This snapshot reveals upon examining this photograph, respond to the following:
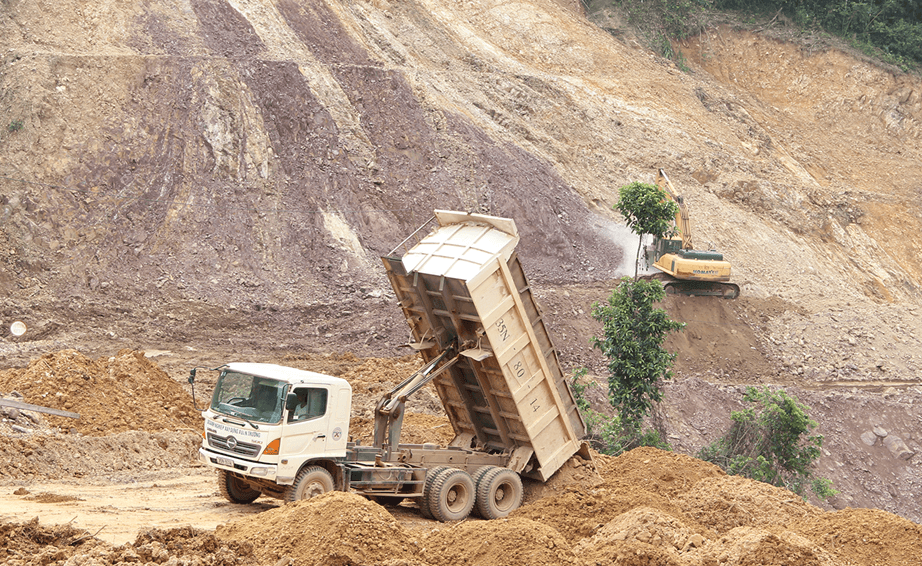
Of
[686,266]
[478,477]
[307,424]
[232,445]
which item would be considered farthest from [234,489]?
[686,266]

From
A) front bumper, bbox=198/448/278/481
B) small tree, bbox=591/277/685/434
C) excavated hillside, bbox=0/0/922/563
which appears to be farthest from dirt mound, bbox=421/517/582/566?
small tree, bbox=591/277/685/434

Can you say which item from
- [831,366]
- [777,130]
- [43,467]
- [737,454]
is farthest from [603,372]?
[777,130]

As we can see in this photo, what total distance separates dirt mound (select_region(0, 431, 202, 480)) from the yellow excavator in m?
14.7

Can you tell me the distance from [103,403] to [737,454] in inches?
435

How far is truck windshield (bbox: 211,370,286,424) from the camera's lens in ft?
29.7

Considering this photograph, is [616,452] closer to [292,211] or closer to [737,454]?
[737,454]

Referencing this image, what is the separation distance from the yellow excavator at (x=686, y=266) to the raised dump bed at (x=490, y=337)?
13600mm

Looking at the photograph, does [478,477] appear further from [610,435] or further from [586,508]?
[610,435]

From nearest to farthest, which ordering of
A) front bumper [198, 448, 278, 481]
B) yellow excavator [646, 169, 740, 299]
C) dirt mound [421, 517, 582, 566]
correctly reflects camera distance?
dirt mound [421, 517, 582, 566], front bumper [198, 448, 278, 481], yellow excavator [646, 169, 740, 299]

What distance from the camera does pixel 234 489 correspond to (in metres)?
10.0

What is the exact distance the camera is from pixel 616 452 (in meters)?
15.2

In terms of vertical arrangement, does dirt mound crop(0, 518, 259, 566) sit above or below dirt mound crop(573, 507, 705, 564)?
above

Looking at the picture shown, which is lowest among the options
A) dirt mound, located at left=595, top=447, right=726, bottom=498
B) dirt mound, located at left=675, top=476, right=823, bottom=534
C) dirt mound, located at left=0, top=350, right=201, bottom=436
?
dirt mound, located at left=0, top=350, right=201, bottom=436

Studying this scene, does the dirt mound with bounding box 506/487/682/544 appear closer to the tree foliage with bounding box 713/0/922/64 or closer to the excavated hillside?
the excavated hillside
